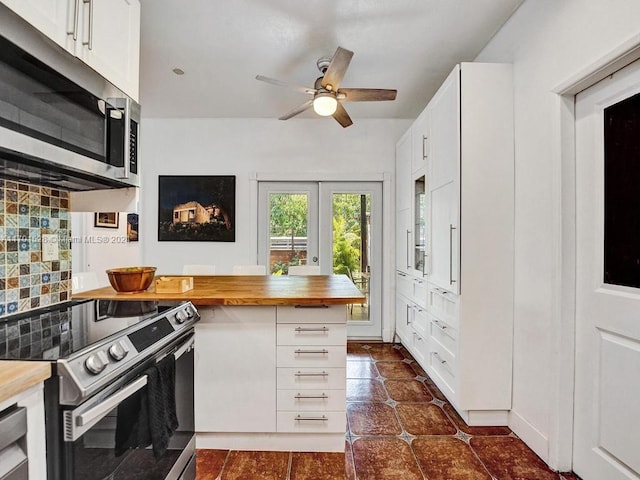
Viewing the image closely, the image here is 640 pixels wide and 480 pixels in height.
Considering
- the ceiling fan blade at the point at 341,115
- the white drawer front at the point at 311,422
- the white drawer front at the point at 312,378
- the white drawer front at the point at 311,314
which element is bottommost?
the white drawer front at the point at 311,422

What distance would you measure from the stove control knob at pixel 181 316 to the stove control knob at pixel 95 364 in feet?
1.65

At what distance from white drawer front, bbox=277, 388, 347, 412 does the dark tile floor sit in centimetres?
28

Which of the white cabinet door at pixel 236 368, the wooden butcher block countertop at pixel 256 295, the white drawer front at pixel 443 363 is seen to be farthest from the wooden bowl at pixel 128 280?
the white drawer front at pixel 443 363

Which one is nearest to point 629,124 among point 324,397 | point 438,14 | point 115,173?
point 438,14

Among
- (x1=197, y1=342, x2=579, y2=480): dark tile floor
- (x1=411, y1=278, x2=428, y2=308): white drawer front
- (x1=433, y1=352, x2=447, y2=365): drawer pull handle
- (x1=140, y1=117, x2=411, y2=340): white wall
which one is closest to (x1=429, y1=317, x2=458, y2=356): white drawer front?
(x1=433, y1=352, x2=447, y2=365): drawer pull handle

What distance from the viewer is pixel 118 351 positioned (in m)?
1.08

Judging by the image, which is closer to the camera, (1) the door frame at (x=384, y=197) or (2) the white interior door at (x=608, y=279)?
(2) the white interior door at (x=608, y=279)

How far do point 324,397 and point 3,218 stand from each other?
170 cm

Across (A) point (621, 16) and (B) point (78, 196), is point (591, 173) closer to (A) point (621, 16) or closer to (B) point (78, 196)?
(A) point (621, 16)

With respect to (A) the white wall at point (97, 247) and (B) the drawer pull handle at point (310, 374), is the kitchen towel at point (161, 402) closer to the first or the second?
(B) the drawer pull handle at point (310, 374)

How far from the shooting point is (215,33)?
238cm

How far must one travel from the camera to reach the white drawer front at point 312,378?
5.96 feet

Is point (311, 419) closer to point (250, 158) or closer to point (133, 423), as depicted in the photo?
point (133, 423)

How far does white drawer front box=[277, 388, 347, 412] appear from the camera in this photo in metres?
1.82
